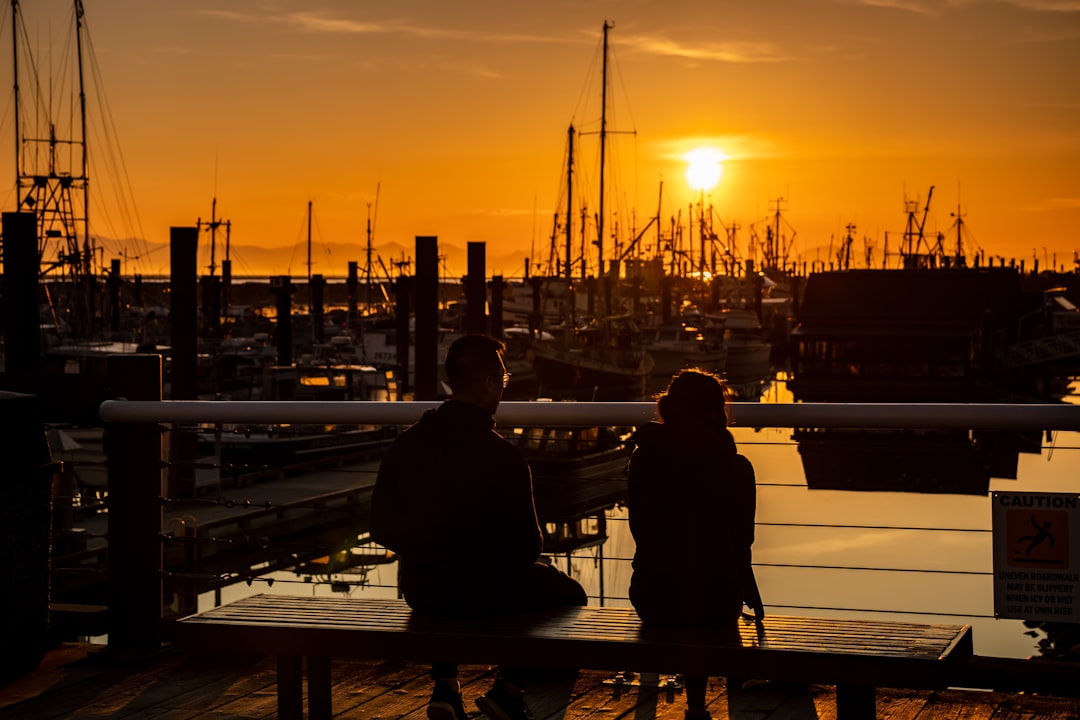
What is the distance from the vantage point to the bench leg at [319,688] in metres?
4.72

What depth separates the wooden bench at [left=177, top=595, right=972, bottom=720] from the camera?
12.9 ft

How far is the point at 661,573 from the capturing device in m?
4.57

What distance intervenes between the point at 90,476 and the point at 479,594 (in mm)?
29431

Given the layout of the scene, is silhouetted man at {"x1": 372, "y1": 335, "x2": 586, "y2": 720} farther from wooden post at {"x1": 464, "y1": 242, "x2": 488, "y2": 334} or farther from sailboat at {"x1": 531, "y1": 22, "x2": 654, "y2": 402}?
sailboat at {"x1": 531, "y1": 22, "x2": 654, "y2": 402}

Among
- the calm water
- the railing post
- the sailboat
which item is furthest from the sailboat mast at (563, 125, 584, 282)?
the railing post

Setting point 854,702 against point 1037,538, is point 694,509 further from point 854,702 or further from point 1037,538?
point 1037,538

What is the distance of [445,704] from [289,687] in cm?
57

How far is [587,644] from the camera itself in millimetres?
4133

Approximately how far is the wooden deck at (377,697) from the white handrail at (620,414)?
1076 mm

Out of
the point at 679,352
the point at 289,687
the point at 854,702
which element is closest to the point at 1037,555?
the point at 854,702

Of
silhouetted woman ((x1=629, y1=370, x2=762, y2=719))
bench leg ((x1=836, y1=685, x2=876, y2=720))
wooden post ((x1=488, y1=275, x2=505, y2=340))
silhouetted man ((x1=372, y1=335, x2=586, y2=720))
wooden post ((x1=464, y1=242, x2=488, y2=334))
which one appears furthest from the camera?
wooden post ((x1=488, y1=275, x2=505, y2=340))

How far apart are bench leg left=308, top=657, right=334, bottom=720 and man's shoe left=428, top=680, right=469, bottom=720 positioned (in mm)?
419

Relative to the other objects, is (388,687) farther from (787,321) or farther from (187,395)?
(787,321)

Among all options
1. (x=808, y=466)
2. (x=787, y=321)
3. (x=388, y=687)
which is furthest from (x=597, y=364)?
(x=388, y=687)
